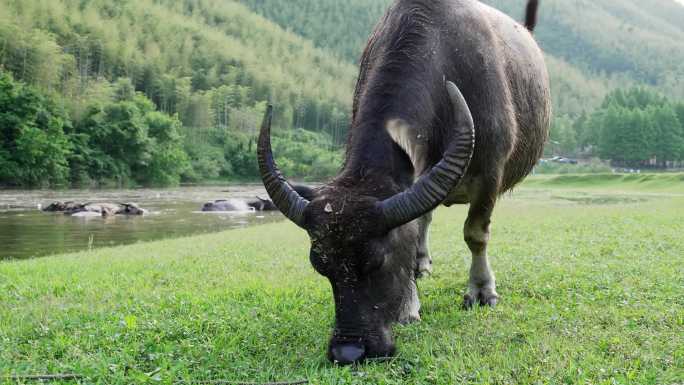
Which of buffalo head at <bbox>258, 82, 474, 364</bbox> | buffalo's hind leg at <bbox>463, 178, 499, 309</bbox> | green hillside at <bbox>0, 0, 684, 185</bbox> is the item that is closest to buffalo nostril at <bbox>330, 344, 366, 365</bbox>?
buffalo head at <bbox>258, 82, 474, 364</bbox>

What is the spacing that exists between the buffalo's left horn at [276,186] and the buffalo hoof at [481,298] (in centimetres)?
228

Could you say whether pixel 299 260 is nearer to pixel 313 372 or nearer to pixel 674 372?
pixel 313 372

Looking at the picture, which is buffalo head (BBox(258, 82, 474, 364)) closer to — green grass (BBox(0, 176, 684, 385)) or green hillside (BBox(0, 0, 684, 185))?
green grass (BBox(0, 176, 684, 385))

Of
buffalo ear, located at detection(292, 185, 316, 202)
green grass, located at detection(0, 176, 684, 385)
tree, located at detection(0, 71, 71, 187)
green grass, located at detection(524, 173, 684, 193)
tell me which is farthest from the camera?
tree, located at detection(0, 71, 71, 187)

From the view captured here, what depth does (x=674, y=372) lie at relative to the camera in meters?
3.46

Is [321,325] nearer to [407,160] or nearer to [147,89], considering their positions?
[407,160]

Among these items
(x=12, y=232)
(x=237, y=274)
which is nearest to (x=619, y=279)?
(x=237, y=274)

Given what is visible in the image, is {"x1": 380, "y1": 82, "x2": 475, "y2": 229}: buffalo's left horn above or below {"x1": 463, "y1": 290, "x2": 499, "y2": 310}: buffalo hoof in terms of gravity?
above

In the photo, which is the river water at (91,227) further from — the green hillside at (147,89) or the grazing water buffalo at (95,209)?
the green hillside at (147,89)

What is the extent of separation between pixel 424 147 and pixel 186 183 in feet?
203

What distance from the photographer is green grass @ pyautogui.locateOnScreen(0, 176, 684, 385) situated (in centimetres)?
364

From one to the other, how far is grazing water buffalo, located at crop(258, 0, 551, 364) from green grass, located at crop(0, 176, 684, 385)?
39 cm

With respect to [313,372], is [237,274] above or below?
below

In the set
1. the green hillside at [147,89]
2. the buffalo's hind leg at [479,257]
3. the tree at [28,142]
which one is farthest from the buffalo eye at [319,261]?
the tree at [28,142]
